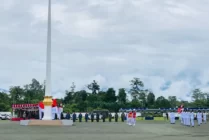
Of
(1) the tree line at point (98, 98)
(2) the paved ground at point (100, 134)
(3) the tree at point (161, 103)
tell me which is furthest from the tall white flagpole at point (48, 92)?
(3) the tree at point (161, 103)

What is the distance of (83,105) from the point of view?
108 m

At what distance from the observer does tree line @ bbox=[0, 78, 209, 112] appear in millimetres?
108000

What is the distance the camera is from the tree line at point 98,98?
10800 cm

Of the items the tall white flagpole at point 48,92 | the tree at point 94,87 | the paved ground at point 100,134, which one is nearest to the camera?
the paved ground at point 100,134

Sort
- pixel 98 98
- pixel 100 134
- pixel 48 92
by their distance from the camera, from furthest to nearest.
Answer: pixel 98 98 → pixel 48 92 → pixel 100 134

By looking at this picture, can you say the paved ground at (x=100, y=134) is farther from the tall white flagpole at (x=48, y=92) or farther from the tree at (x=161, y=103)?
the tree at (x=161, y=103)

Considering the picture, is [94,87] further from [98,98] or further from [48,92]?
→ [48,92]

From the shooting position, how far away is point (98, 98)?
121 meters

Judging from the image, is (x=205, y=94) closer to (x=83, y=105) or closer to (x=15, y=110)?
(x=83, y=105)

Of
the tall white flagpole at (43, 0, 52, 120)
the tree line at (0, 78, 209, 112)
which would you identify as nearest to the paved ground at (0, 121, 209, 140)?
the tall white flagpole at (43, 0, 52, 120)

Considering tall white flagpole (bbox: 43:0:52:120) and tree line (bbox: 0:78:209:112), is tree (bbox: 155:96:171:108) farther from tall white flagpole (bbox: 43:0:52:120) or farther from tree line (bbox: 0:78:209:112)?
tall white flagpole (bbox: 43:0:52:120)

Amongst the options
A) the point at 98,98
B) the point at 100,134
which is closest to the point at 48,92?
the point at 100,134

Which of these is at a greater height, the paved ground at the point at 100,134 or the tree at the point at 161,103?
the tree at the point at 161,103

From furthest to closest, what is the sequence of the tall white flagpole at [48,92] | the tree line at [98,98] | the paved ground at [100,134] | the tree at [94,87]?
1. the tree at [94,87]
2. the tree line at [98,98]
3. the tall white flagpole at [48,92]
4. the paved ground at [100,134]
